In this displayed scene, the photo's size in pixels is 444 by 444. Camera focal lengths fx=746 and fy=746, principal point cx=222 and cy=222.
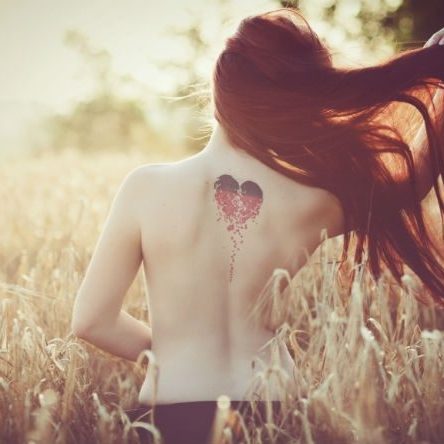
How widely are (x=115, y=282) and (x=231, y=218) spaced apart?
0.31m

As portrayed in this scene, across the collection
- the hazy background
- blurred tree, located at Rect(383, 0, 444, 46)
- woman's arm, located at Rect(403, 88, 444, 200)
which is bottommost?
woman's arm, located at Rect(403, 88, 444, 200)

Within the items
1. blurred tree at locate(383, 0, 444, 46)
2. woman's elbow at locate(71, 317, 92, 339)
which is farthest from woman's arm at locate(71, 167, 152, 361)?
blurred tree at locate(383, 0, 444, 46)

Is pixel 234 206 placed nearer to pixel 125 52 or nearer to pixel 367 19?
pixel 367 19

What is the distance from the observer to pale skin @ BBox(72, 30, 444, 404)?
1711 millimetres

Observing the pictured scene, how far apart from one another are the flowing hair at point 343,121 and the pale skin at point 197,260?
75 millimetres

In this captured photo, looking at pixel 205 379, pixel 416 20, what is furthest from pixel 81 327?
pixel 416 20

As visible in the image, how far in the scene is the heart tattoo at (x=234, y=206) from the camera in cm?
176

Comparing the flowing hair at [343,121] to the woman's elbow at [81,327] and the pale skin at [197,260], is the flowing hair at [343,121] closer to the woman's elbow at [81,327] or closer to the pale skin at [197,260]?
the pale skin at [197,260]

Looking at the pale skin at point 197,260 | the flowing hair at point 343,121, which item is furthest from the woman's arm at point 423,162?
the pale skin at point 197,260

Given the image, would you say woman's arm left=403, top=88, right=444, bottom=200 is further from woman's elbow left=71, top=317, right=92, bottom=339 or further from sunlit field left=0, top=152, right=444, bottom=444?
woman's elbow left=71, top=317, right=92, bottom=339

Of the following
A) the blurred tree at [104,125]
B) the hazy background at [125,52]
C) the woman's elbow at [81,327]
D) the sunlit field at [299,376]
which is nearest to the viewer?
the sunlit field at [299,376]

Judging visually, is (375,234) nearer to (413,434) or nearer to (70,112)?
(413,434)

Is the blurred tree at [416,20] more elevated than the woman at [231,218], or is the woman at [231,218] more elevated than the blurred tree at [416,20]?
the blurred tree at [416,20]

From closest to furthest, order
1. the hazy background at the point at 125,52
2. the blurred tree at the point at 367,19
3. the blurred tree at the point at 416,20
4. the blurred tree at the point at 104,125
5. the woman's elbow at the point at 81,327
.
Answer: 1. the woman's elbow at the point at 81,327
2. the blurred tree at the point at 416,20
3. the blurred tree at the point at 367,19
4. the hazy background at the point at 125,52
5. the blurred tree at the point at 104,125
